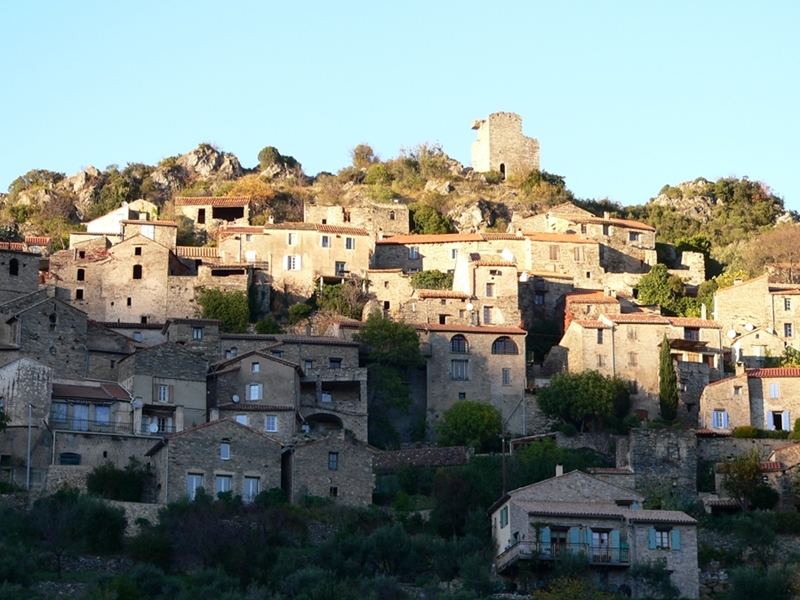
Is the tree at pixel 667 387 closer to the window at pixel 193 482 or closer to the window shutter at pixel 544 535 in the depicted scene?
the window shutter at pixel 544 535

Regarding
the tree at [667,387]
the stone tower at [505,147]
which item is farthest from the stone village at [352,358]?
the stone tower at [505,147]

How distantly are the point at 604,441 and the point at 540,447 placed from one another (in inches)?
156

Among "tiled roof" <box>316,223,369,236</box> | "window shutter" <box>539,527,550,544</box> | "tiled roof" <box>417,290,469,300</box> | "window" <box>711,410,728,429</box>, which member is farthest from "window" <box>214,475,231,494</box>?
"tiled roof" <box>316,223,369,236</box>

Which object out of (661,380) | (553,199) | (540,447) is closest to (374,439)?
(540,447)

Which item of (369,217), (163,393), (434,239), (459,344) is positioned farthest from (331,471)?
(369,217)

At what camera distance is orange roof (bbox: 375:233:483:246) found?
283ft

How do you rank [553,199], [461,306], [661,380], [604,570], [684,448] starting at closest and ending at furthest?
[604,570]
[684,448]
[661,380]
[461,306]
[553,199]

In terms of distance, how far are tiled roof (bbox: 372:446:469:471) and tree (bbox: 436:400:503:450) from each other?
186 cm

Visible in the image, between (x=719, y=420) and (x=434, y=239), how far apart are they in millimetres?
23306

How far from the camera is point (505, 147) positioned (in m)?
110

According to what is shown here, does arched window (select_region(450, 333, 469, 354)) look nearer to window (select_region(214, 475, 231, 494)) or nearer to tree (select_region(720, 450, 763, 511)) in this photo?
tree (select_region(720, 450, 763, 511))

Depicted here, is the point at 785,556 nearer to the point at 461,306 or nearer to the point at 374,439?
the point at 374,439

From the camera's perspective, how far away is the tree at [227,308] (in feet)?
246

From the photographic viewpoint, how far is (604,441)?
218ft
